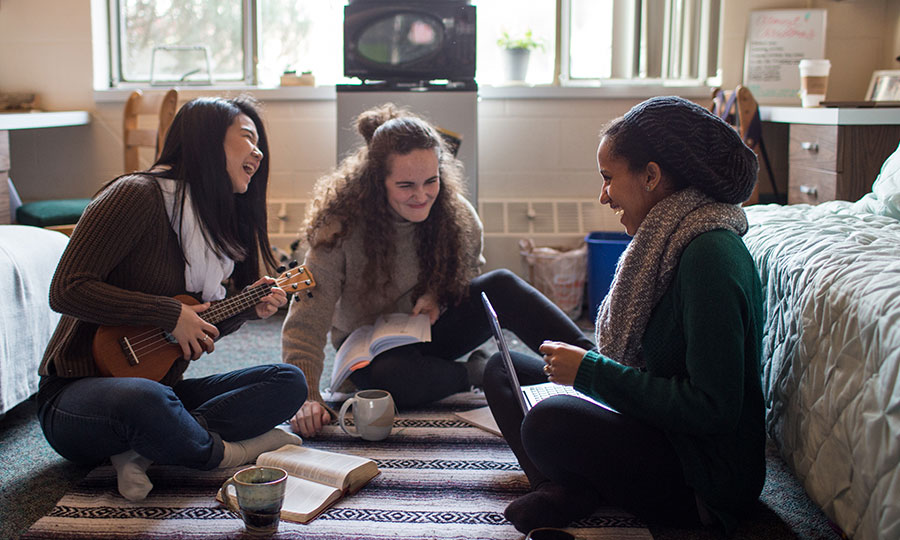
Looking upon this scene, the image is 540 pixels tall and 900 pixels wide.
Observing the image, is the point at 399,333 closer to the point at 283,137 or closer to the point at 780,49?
the point at 283,137

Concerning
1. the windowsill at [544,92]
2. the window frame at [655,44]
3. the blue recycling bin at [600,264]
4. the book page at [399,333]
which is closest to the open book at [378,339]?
the book page at [399,333]

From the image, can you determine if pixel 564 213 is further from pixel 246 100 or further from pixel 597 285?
pixel 246 100

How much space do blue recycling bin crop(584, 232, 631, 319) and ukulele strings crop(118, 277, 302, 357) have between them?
5.29ft

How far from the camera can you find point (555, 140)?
361cm

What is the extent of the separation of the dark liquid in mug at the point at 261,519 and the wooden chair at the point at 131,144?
1757mm

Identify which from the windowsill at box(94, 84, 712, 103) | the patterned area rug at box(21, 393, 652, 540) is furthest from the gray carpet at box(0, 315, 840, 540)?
the windowsill at box(94, 84, 712, 103)

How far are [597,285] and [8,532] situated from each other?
2.25 m

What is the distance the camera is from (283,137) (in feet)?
11.9

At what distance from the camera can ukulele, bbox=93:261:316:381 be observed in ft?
5.47

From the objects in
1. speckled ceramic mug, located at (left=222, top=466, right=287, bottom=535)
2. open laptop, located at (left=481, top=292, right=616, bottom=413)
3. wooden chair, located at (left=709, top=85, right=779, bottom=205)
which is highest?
wooden chair, located at (left=709, top=85, right=779, bottom=205)

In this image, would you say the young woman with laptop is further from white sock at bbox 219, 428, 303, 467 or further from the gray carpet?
white sock at bbox 219, 428, 303, 467

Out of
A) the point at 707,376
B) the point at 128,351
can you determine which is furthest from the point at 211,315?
the point at 707,376

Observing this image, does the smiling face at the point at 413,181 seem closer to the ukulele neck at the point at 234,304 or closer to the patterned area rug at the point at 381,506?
the ukulele neck at the point at 234,304

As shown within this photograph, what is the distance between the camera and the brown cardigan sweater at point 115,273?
5.24ft
